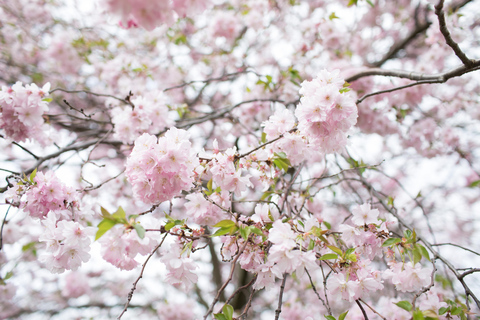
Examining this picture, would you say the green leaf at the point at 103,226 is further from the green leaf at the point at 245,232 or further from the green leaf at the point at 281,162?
the green leaf at the point at 281,162

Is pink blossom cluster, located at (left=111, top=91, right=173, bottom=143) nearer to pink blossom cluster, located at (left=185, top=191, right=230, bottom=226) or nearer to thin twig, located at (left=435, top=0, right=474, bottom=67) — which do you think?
pink blossom cluster, located at (left=185, top=191, right=230, bottom=226)

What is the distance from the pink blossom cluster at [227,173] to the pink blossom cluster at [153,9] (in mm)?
635

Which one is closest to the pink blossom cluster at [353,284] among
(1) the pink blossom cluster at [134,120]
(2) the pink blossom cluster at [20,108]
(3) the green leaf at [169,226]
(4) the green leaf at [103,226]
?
(3) the green leaf at [169,226]

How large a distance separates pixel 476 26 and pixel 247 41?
356cm

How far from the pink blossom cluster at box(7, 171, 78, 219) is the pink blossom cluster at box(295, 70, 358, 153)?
4.38 ft

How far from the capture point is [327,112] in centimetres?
127

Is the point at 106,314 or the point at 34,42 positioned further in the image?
the point at 106,314

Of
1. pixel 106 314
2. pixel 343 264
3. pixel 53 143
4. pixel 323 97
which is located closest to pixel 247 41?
pixel 53 143

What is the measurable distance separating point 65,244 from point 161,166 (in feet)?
1.86

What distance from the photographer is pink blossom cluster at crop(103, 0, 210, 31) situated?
86 centimetres

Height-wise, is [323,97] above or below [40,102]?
below

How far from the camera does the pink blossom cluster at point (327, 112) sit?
49.6 inches

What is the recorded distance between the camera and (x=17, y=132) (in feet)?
6.30

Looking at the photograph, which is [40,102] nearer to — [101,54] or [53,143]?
[53,143]
